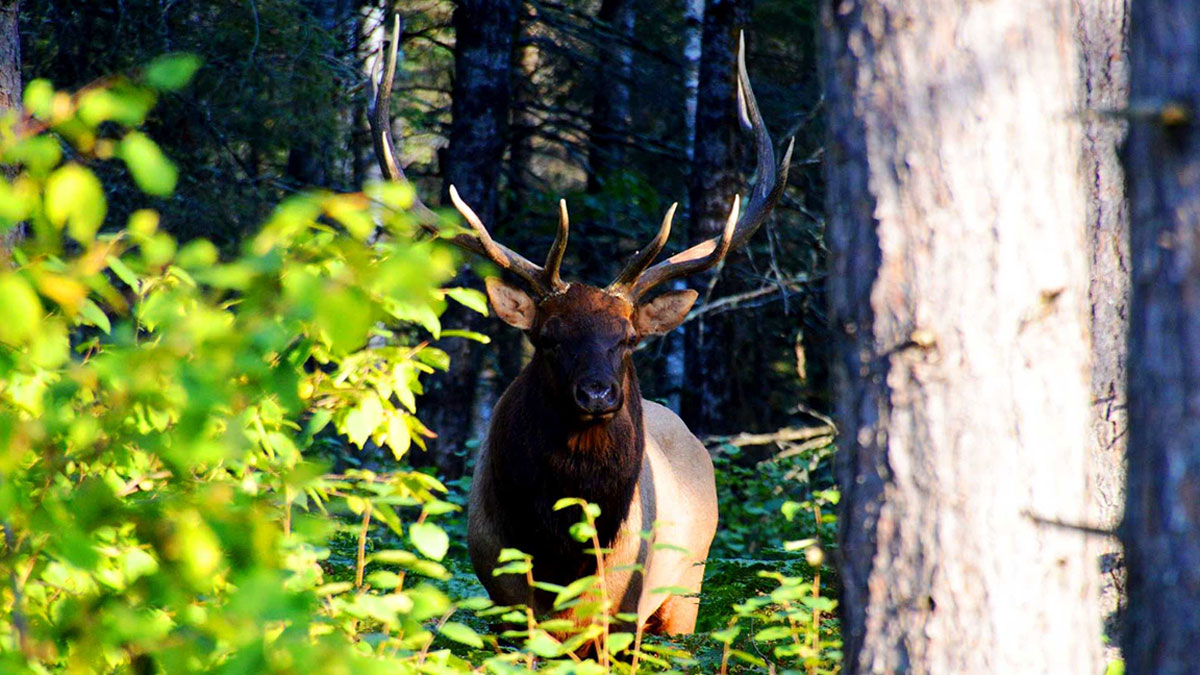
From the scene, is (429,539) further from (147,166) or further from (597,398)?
(597,398)

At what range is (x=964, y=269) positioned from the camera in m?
2.57

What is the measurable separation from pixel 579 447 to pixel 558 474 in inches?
6.4

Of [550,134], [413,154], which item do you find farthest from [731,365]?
[413,154]

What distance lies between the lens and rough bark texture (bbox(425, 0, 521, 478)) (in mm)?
10586

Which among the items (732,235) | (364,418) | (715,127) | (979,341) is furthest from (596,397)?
(715,127)

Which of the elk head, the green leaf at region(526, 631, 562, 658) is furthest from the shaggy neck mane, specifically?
the green leaf at region(526, 631, 562, 658)

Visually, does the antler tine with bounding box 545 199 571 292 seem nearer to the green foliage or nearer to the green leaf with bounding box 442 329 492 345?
the green leaf with bounding box 442 329 492 345

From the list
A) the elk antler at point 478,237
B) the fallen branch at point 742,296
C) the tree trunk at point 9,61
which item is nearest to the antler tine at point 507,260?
the elk antler at point 478,237

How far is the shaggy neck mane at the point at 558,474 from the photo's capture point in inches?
223

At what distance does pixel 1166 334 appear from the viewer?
196 centimetres

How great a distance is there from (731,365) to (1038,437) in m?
8.45

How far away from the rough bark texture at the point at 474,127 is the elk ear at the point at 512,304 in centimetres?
410

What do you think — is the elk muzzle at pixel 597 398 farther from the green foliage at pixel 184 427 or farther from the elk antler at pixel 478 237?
the green foliage at pixel 184 427

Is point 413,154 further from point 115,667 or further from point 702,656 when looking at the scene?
point 115,667
